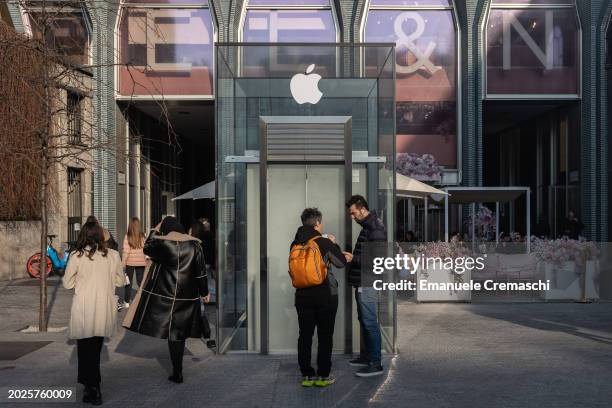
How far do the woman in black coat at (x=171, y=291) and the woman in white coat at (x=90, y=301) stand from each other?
517mm

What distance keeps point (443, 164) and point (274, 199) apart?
58.6 feet

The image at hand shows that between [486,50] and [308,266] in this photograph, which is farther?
[486,50]

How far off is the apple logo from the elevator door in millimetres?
791

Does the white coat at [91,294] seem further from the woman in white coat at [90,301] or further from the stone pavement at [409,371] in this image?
the stone pavement at [409,371]

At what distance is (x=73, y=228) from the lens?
920 inches

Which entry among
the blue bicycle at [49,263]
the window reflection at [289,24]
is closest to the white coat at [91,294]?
the blue bicycle at [49,263]

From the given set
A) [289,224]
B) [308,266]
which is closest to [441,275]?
[289,224]

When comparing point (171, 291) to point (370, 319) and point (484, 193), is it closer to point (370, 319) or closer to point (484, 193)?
point (370, 319)

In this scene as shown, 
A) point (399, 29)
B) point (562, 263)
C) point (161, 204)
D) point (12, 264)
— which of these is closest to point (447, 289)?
point (562, 263)

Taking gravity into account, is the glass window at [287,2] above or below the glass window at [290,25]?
above

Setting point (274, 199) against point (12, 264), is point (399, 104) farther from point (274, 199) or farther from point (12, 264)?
point (274, 199)

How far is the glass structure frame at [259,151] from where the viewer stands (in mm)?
8141

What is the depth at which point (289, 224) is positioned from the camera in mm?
8227

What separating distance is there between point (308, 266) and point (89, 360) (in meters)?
2.08
